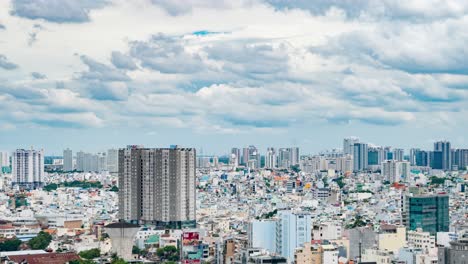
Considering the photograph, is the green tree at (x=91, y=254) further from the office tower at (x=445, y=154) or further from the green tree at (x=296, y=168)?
the office tower at (x=445, y=154)

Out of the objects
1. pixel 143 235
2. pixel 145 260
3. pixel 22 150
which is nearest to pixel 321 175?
pixel 22 150

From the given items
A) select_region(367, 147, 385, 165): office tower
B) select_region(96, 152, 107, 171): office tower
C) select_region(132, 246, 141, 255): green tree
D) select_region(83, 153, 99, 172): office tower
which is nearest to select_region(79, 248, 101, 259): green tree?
select_region(132, 246, 141, 255): green tree

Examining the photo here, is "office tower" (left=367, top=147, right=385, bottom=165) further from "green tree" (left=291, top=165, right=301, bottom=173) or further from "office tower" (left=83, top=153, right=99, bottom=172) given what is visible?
"office tower" (left=83, top=153, right=99, bottom=172)

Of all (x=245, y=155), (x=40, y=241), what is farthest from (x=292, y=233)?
(x=245, y=155)

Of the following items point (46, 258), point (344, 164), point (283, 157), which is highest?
point (283, 157)

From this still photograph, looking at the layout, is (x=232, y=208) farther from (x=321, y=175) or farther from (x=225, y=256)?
(x=321, y=175)

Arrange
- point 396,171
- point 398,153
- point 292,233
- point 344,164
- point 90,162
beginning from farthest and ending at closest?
point 398,153
point 90,162
point 344,164
point 396,171
point 292,233

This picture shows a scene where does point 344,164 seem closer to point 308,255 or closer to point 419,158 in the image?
point 419,158

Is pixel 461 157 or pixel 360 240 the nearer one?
pixel 360 240

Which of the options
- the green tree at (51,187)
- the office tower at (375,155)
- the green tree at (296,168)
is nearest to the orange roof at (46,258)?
the green tree at (51,187)
